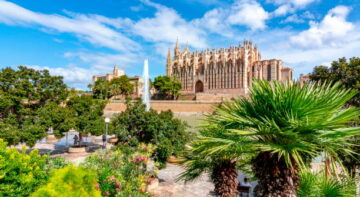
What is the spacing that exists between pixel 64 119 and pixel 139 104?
5.18 m

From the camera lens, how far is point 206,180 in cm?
830

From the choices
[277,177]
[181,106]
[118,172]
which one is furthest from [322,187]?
[181,106]

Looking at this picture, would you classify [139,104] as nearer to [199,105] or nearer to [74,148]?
[74,148]

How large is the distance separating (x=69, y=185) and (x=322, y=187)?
3281mm

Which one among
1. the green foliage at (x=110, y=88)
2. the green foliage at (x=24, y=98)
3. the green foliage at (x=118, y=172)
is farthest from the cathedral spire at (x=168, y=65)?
the green foliage at (x=118, y=172)

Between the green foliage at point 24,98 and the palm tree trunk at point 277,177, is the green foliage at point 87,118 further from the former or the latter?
the palm tree trunk at point 277,177

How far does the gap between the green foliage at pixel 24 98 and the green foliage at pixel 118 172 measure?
19.2 feet

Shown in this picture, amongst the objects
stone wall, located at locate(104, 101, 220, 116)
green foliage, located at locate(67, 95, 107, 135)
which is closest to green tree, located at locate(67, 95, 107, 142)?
green foliage, located at locate(67, 95, 107, 135)

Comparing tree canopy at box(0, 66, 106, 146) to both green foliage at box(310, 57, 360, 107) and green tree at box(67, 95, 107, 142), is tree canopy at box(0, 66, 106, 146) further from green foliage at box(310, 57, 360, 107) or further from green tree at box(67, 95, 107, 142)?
green foliage at box(310, 57, 360, 107)

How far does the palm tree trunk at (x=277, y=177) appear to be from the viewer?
270 cm

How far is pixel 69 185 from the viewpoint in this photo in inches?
109

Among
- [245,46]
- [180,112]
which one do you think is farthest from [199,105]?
[245,46]

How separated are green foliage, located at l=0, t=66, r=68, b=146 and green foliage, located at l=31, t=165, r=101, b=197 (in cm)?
845

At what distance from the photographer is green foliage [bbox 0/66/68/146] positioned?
386 inches
